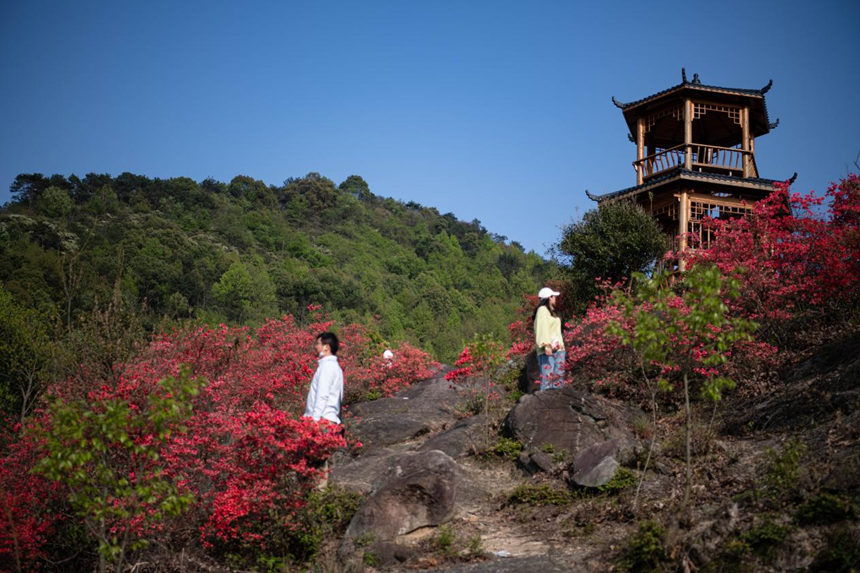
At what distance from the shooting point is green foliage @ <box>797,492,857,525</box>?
4.81 meters

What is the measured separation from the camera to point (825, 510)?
4.88 metres

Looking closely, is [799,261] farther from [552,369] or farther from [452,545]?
[452,545]

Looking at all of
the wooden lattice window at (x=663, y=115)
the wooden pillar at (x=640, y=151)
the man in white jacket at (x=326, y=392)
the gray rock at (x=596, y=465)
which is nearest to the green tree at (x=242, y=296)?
the wooden pillar at (x=640, y=151)

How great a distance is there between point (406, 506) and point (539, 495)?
61.2 inches

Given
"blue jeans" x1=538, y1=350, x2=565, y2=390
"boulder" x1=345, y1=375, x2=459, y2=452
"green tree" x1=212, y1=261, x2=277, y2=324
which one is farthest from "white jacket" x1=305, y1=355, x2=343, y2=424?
"green tree" x1=212, y1=261, x2=277, y2=324

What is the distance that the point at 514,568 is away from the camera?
570cm

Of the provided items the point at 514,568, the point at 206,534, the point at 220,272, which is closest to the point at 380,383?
the point at 206,534

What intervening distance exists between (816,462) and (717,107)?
14764 mm

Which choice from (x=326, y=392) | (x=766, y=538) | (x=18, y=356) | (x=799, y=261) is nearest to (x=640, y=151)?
(x=799, y=261)

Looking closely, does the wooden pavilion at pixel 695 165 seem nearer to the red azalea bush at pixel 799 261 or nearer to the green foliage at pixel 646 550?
the red azalea bush at pixel 799 261

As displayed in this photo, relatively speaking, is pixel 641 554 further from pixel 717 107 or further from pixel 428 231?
pixel 428 231

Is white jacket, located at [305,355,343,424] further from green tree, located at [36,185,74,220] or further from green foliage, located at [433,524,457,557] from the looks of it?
green tree, located at [36,185,74,220]

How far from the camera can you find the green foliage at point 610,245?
1575 cm

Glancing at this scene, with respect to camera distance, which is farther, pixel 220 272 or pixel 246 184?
pixel 246 184
